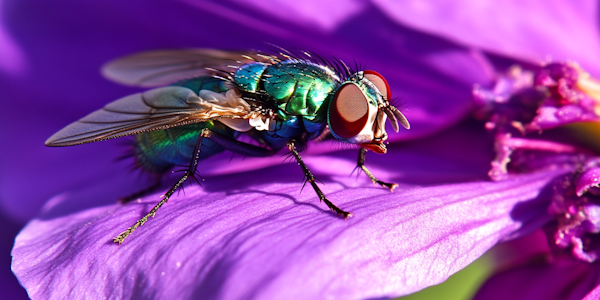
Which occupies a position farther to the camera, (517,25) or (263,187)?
(517,25)

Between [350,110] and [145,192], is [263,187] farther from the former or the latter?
[145,192]

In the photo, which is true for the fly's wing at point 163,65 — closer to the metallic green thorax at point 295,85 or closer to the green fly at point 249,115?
the green fly at point 249,115

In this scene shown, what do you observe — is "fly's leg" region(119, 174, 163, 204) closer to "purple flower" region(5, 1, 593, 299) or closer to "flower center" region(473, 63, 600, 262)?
"purple flower" region(5, 1, 593, 299)

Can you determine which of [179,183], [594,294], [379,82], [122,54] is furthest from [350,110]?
[122,54]

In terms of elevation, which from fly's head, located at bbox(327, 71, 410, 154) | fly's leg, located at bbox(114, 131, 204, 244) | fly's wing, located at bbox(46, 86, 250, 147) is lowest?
fly's leg, located at bbox(114, 131, 204, 244)

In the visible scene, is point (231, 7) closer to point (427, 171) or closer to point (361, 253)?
point (427, 171)

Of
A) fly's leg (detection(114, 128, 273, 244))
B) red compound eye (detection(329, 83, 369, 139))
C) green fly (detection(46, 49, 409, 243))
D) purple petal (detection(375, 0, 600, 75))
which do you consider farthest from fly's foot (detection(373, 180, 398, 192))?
purple petal (detection(375, 0, 600, 75))

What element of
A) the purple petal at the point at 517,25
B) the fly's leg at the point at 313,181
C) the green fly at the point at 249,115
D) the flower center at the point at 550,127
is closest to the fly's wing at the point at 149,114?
the green fly at the point at 249,115
